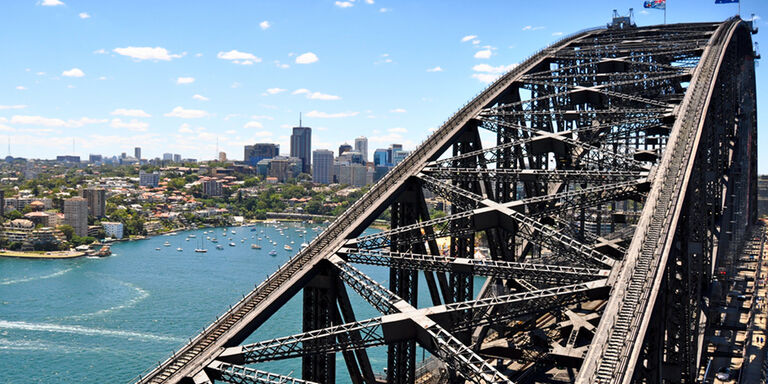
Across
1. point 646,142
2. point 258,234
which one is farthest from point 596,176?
point 258,234

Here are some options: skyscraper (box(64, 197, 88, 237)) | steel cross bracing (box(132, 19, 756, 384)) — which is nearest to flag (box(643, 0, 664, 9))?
steel cross bracing (box(132, 19, 756, 384))

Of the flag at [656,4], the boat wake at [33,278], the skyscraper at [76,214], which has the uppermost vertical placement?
the flag at [656,4]

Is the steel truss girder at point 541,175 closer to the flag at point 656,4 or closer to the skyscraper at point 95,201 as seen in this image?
the flag at point 656,4

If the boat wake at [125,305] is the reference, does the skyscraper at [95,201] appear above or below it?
above

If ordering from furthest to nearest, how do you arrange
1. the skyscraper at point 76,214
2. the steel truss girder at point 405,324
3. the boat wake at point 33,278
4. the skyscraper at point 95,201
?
the skyscraper at point 95,201
the skyscraper at point 76,214
the boat wake at point 33,278
the steel truss girder at point 405,324

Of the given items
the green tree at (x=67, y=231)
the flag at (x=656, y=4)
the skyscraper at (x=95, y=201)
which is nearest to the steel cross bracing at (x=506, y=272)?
the flag at (x=656, y=4)

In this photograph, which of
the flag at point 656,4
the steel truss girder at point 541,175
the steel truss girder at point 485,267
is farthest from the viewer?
the flag at point 656,4

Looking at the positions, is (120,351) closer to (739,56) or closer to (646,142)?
(646,142)
